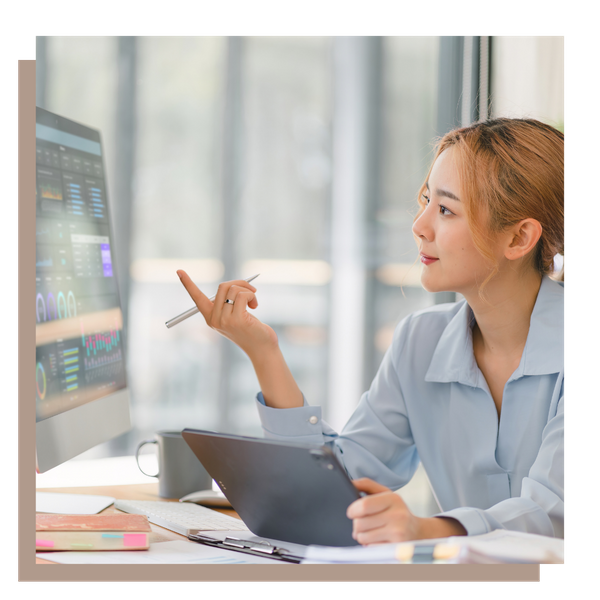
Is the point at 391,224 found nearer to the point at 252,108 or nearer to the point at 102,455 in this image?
the point at 252,108

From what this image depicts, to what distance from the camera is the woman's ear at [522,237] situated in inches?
35.7

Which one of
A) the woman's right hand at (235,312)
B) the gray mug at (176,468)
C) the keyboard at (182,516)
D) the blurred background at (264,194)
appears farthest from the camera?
the blurred background at (264,194)

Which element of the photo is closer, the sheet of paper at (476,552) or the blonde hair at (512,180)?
the sheet of paper at (476,552)

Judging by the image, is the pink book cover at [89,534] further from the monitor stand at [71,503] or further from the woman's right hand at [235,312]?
the woman's right hand at [235,312]

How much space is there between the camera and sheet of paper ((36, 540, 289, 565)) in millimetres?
603

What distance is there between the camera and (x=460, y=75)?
166 cm

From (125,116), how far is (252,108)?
1.59 feet

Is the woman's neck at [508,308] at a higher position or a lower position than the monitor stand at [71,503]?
higher

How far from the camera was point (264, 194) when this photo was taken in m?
2.47

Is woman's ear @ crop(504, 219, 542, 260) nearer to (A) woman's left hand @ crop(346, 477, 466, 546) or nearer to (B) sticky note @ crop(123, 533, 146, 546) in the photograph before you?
(A) woman's left hand @ crop(346, 477, 466, 546)

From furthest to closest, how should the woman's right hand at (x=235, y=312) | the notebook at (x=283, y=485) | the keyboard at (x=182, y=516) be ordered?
1. the woman's right hand at (x=235, y=312)
2. the keyboard at (x=182, y=516)
3. the notebook at (x=283, y=485)

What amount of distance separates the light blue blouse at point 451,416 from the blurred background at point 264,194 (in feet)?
4.39

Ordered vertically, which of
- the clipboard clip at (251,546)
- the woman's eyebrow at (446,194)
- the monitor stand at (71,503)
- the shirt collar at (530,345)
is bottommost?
the monitor stand at (71,503)

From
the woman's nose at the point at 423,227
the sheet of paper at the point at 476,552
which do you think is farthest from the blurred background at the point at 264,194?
the sheet of paper at the point at 476,552
